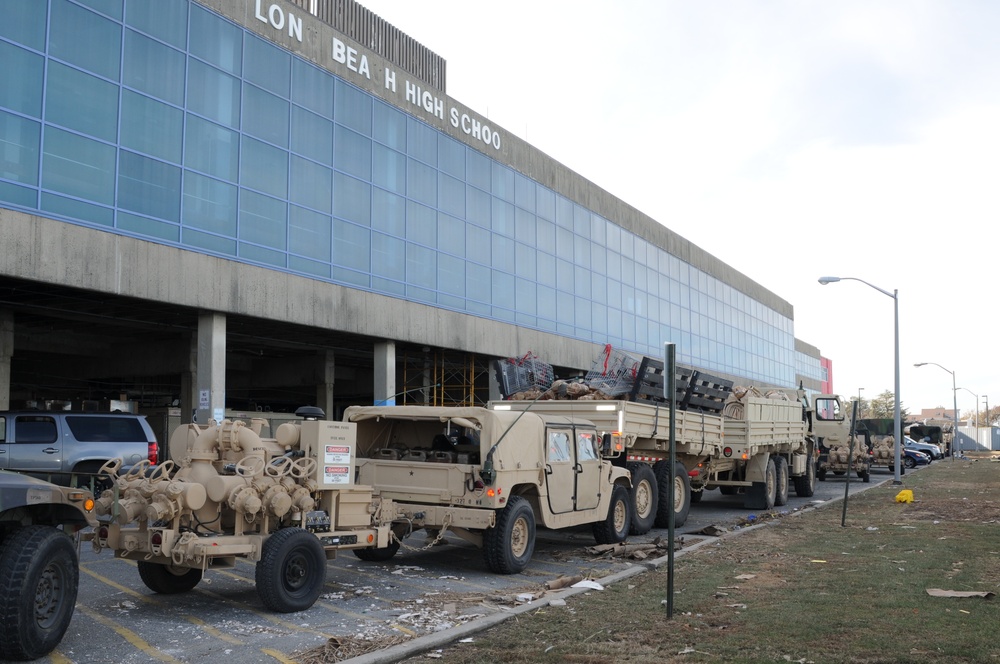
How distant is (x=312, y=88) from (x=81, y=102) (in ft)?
23.7

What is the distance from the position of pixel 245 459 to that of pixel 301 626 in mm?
1704

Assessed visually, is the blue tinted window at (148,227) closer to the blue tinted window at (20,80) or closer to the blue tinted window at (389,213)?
the blue tinted window at (20,80)

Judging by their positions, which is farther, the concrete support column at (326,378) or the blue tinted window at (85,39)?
the concrete support column at (326,378)

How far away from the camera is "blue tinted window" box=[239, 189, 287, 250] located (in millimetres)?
21828

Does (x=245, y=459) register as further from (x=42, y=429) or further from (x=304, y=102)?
(x=304, y=102)

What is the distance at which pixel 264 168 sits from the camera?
890 inches

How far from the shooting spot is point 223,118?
70.6 ft

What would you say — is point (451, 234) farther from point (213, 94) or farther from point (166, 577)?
point (166, 577)

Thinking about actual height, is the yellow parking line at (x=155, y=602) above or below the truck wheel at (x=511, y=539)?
below

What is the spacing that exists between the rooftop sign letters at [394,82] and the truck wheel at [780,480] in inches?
608

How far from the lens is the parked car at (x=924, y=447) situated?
157 feet

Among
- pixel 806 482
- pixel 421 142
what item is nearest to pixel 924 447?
pixel 806 482

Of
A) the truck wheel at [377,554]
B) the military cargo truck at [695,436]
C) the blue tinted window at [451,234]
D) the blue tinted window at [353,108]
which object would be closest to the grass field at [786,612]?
the military cargo truck at [695,436]

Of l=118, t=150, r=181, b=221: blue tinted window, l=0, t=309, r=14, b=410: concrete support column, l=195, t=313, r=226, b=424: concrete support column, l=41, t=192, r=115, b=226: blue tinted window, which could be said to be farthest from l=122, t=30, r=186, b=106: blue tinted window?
l=0, t=309, r=14, b=410: concrete support column
